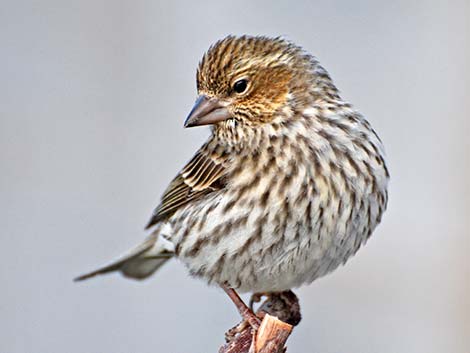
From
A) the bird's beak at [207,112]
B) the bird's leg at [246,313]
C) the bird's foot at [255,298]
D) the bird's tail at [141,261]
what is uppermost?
the bird's beak at [207,112]

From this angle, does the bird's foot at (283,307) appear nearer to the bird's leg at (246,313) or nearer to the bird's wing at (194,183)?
the bird's leg at (246,313)

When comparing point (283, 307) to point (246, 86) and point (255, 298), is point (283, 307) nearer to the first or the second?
point (255, 298)

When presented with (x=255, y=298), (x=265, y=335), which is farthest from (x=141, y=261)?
(x=265, y=335)

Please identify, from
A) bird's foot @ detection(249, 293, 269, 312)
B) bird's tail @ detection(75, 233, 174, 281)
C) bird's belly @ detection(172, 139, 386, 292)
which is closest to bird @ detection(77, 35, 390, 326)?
bird's belly @ detection(172, 139, 386, 292)

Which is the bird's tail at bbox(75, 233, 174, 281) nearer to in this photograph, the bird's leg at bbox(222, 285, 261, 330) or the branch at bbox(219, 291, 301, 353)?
the bird's leg at bbox(222, 285, 261, 330)

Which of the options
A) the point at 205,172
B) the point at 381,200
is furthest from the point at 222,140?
the point at 381,200

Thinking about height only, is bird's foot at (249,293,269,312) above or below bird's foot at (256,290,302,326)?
above

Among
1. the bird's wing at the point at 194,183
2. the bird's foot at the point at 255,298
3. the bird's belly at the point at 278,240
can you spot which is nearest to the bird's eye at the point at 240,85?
the bird's wing at the point at 194,183
